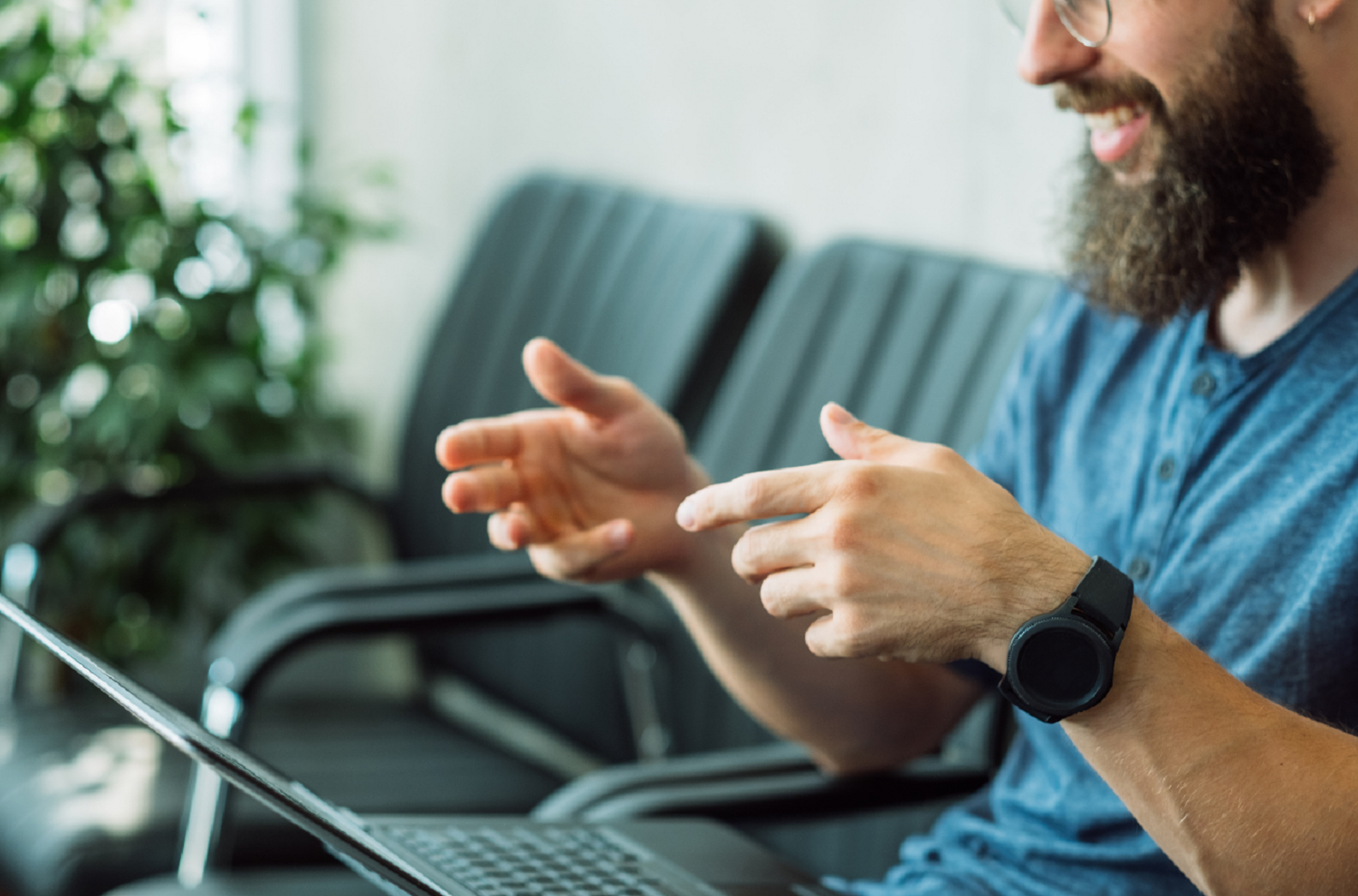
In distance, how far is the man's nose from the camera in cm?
107

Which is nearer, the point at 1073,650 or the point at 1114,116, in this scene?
the point at 1073,650

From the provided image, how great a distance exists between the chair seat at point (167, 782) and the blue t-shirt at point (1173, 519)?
2.35ft

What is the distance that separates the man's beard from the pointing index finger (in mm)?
384

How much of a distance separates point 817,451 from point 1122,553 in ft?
1.99

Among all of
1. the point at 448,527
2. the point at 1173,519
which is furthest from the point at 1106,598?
the point at 448,527

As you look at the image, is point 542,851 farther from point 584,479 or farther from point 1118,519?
point 1118,519

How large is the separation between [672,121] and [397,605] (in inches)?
33.6

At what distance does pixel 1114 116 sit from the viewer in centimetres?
112

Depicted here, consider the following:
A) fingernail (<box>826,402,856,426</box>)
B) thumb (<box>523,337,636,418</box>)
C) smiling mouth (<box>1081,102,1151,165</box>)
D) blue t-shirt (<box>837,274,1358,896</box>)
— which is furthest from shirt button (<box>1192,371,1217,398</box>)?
thumb (<box>523,337,636,418</box>)

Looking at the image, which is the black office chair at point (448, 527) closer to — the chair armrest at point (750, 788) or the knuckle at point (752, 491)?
the chair armrest at point (750, 788)

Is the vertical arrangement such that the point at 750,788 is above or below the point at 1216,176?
below

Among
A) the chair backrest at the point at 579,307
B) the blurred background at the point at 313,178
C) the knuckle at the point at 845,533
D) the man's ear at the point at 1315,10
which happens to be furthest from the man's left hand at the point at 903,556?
the chair backrest at the point at 579,307

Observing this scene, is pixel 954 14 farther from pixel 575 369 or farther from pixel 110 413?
pixel 110 413

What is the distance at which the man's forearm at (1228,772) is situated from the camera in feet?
2.64
